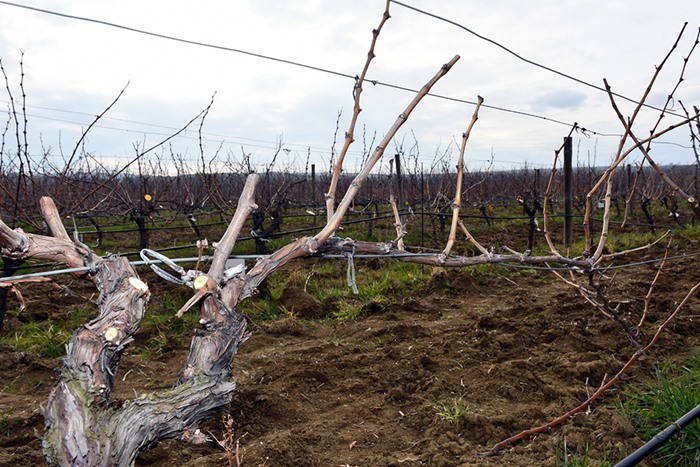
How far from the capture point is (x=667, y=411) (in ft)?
8.31

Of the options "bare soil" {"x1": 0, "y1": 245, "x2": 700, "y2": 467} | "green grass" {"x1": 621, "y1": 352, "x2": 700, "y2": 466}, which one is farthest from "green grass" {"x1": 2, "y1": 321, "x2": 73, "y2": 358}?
"green grass" {"x1": 621, "y1": 352, "x2": 700, "y2": 466}

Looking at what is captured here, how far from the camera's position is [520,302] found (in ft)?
16.7

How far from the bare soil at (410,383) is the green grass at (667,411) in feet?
0.39

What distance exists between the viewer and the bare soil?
243cm

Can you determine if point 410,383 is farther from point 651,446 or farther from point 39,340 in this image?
point 39,340

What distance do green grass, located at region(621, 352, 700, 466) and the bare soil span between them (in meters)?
0.12

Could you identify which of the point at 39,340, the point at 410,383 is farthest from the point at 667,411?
the point at 39,340

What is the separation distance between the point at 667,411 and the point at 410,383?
1.36 m

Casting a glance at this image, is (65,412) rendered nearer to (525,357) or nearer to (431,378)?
(431,378)

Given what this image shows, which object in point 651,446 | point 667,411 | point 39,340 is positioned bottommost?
point 39,340

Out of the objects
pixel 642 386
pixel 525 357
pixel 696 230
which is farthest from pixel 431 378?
pixel 696 230

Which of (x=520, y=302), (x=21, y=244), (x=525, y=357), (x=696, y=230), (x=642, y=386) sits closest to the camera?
(x=21, y=244)

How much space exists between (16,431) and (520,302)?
420 cm

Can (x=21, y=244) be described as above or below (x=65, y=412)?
above
